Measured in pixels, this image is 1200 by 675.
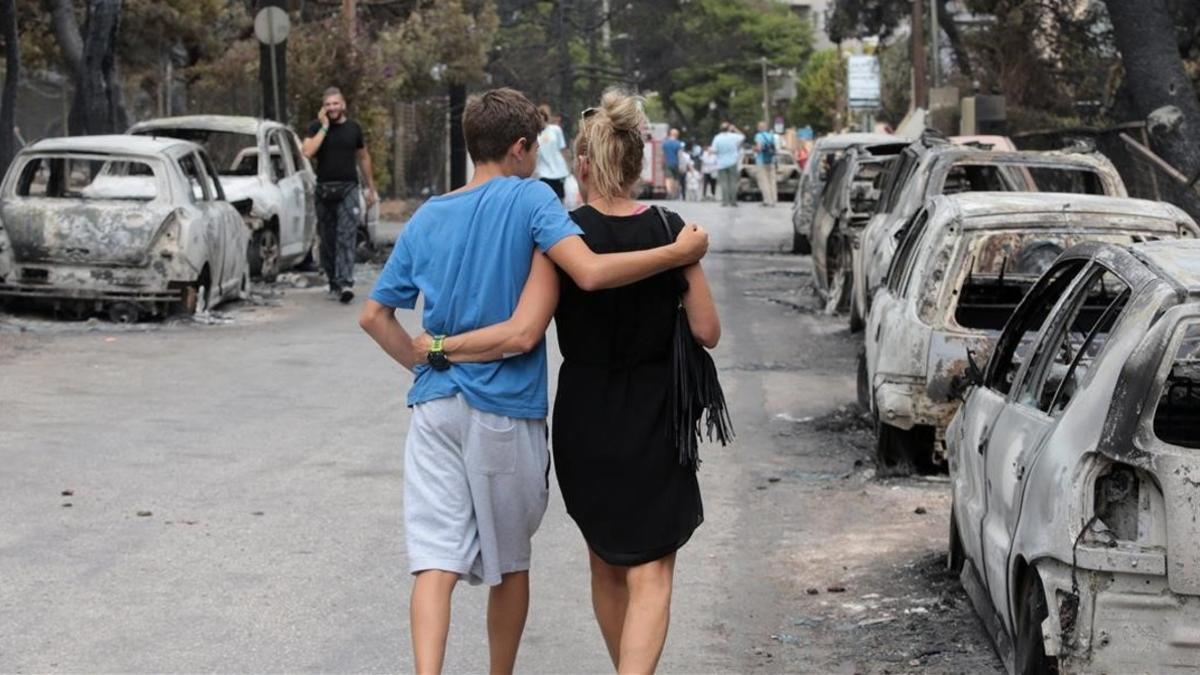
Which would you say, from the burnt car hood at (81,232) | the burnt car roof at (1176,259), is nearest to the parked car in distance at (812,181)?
the burnt car hood at (81,232)

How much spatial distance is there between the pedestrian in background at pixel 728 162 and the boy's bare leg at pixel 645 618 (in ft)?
123

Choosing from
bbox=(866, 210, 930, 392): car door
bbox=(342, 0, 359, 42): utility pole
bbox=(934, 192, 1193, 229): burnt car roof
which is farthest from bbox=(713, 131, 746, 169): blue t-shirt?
bbox=(934, 192, 1193, 229): burnt car roof

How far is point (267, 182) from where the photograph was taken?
844 inches

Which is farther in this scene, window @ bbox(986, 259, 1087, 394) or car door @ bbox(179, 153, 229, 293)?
car door @ bbox(179, 153, 229, 293)

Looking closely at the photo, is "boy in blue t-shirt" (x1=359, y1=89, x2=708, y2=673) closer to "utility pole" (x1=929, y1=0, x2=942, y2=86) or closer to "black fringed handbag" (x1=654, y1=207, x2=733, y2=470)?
"black fringed handbag" (x1=654, y1=207, x2=733, y2=470)

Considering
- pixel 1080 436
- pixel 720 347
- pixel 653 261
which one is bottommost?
pixel 720 347

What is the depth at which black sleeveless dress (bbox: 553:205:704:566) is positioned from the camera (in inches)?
221

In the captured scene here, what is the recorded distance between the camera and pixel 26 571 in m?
7.98

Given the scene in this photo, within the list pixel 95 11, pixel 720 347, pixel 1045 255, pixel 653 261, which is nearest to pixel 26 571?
pixel 653 261

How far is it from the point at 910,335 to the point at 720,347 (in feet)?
22.4

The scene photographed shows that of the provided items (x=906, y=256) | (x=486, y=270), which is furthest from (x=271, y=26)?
(x=486, y=270)

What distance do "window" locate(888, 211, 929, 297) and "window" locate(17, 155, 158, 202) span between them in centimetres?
785

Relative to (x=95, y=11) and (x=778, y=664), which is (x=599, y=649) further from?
(x=95, y=11)

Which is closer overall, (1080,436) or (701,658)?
(1080,436)
